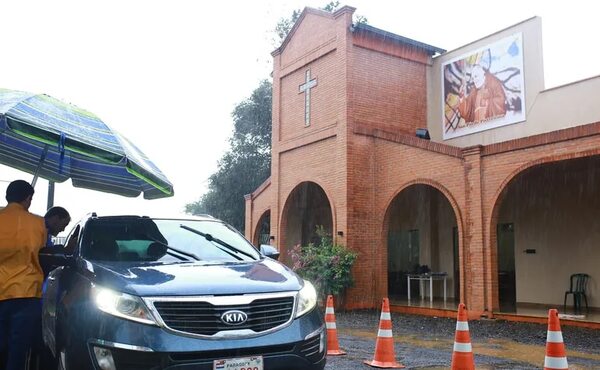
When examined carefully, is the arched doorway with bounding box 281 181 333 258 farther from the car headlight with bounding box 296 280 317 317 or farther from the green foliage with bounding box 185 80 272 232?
the car headlight with bounding box 296 280 317 317

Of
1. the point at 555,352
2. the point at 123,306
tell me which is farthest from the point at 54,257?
the point at 555,352

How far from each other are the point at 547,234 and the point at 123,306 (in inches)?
521

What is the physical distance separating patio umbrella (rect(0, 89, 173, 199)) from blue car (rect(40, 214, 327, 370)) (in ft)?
3.81

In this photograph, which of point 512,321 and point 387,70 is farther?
point 387,70

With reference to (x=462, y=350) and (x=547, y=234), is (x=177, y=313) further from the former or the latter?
(x=547, y=234)

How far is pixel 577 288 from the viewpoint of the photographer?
14086mm

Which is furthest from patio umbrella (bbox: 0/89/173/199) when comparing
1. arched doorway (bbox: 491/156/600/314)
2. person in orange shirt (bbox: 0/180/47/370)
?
arched doorway (bbox: 491/156/600/314)

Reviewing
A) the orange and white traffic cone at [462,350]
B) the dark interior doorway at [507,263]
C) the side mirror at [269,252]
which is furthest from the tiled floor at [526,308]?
the side mirror at [269,252]

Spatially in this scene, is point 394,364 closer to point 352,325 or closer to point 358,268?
point 352,325

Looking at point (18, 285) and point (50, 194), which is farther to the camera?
point (50, 194)

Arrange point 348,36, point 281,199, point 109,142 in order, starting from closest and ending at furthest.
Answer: point 109,142, point 348,36, point 281,199

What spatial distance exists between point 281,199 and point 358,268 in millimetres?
4434

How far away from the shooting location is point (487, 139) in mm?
15969

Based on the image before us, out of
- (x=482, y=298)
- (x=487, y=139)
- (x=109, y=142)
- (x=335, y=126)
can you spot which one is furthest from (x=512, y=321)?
(x=109, y=142)
